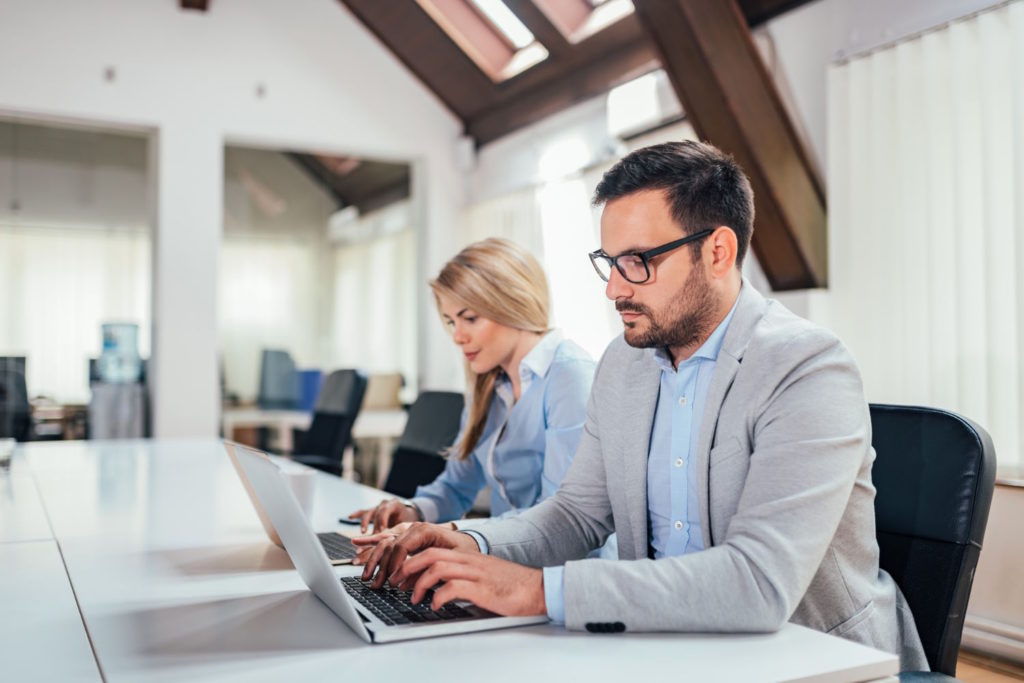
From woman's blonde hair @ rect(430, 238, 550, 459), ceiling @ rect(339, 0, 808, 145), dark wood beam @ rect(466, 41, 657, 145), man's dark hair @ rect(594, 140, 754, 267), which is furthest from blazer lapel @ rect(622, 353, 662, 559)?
dark wood beam @ rect(466, 41, 657, 145)

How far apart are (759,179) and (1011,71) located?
93cm

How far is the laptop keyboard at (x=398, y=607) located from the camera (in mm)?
1100

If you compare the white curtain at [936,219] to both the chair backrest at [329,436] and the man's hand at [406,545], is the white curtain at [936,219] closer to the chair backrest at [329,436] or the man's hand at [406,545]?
the chair backrest at [329,436]

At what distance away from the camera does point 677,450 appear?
4.55 ft

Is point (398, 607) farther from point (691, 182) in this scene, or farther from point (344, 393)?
point (344, 393)

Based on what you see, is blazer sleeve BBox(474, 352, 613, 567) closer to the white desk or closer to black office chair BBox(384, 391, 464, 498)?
the white desk

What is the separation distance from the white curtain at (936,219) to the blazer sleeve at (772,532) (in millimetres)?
2031

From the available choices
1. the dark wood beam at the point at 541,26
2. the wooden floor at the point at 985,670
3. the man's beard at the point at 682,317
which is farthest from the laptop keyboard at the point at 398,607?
the dark wood beam at the point at 541,26

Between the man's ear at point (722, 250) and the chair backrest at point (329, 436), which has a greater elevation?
the man's ear at point (722, 250)

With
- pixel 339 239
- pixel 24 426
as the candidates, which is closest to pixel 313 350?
pixel 339 239

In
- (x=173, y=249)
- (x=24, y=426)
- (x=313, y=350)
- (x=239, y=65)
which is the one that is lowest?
(x=24, y=426)

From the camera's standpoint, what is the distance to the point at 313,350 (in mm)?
5988

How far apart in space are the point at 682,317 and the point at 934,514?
455 mm

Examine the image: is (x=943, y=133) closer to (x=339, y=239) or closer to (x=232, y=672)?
(x=232, y=672)
